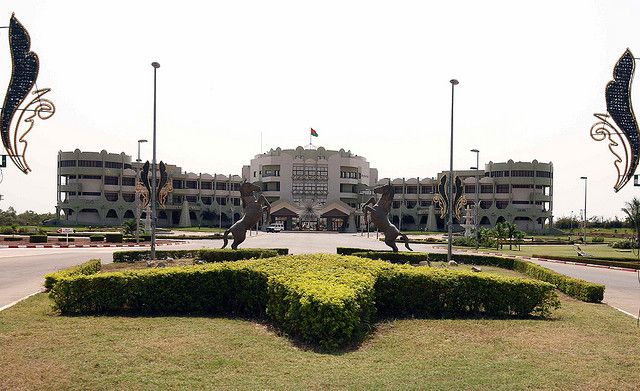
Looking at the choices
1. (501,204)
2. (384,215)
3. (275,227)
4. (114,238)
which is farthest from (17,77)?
(501,204)

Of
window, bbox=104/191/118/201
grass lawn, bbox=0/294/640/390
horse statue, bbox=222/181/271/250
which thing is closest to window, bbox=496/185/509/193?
window, bbox=104/191/118/201

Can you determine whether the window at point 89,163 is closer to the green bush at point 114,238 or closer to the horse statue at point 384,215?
the green bush at point 114,238

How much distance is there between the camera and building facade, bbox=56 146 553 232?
285 ft

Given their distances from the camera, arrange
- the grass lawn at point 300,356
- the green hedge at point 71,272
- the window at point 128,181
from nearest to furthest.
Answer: the grass lawn at point 300,356 < the green hedge at point 71,272 < the window at point 128,181

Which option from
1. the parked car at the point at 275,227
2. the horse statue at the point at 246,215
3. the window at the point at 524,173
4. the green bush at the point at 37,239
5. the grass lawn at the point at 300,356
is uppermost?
the window at the point at 524,173

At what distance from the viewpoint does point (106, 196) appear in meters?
88.3

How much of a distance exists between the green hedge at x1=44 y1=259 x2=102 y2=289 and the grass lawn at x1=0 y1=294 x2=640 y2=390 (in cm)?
297

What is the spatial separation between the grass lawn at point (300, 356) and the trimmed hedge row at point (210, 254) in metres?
11.5

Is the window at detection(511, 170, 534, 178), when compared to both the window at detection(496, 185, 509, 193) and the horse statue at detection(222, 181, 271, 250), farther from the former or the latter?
the horse statue at detection(222, 181, 271, 250)

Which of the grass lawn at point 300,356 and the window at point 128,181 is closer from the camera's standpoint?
the grass lawn at point 300,356

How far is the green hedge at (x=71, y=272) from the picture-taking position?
15581 millimetres

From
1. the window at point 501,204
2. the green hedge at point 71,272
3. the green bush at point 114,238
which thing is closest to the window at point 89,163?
the green bush at point 114,238

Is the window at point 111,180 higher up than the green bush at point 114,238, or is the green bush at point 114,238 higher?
the window at point 111,180

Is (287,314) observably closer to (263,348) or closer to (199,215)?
(263,348)
